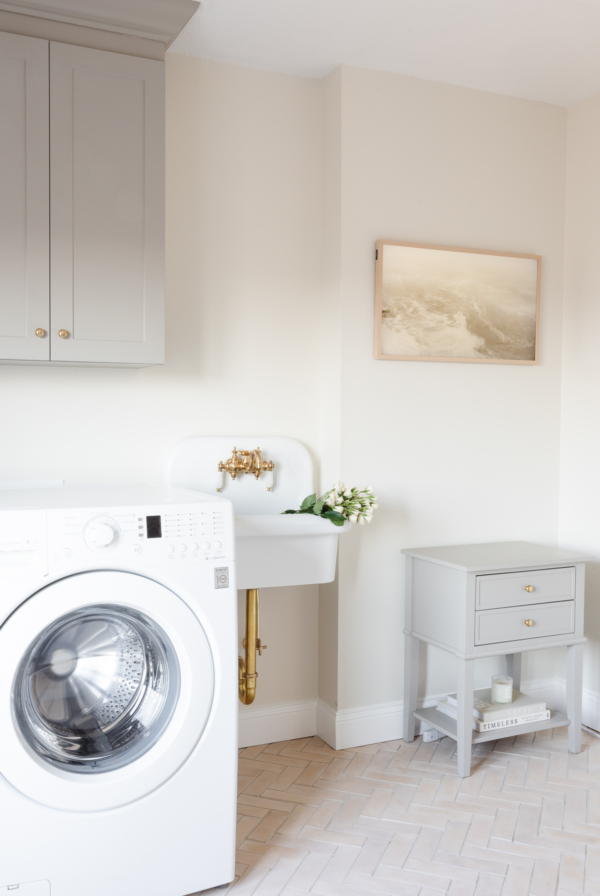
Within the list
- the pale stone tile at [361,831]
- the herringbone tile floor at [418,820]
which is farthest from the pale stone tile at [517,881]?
the pale stone tile at [361,831]

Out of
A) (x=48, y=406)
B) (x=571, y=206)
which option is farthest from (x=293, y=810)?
(x=571, y=206)

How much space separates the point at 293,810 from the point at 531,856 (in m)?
0.69

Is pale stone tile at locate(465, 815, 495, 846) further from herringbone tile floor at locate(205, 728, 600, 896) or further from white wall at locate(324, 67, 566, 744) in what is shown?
white wall at locate(324, 67, 566, 744)

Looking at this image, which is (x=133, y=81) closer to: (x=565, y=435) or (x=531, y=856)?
(x=565, y=435)

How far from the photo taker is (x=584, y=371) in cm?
297

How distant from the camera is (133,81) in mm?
2156

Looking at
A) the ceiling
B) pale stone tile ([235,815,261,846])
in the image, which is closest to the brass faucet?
pale stone tile ([235,815,261,846])

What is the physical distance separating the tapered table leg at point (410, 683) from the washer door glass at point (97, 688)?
3.92ft

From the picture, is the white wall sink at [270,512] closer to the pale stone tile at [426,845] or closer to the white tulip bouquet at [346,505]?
the white tulip bouquet at [346,505]

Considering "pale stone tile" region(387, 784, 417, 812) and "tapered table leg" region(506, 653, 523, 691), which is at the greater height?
"tapered table leg" region(506, 653, 523, 691)

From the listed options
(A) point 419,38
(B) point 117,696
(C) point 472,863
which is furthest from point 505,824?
(A) point 419,38

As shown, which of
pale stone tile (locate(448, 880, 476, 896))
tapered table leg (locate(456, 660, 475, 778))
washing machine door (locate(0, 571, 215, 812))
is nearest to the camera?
washing machine door (locate(0, 571, 215, 812))

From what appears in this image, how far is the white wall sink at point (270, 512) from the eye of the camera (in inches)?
92.4

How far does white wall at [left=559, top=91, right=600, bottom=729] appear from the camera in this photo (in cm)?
290
